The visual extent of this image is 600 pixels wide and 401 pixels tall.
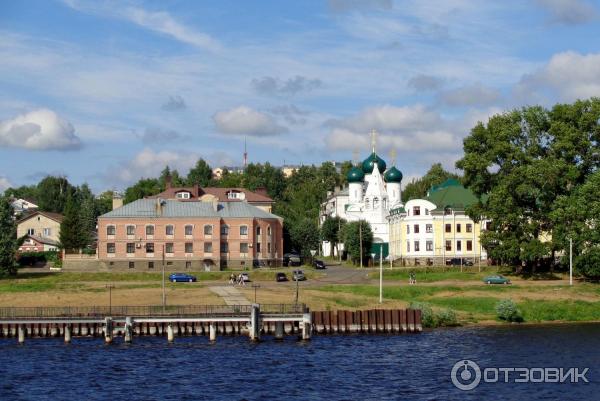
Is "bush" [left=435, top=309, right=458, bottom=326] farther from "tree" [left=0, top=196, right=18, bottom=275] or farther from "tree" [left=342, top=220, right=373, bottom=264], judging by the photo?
"tree" [left=0, top=196, right=18, bottom=275]

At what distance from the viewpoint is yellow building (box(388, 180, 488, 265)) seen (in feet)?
438

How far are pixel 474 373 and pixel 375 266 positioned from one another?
7346 cm

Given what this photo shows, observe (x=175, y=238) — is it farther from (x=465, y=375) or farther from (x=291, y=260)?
(x=465, y=375)

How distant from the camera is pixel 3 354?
232ft

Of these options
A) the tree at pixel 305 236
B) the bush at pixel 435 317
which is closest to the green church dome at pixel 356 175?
the tree at pixel 305 236

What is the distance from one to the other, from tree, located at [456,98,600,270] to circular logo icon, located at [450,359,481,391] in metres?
43.4

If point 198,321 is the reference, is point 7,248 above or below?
above

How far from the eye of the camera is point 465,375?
61625 millimetres

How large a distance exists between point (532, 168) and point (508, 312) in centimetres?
2553

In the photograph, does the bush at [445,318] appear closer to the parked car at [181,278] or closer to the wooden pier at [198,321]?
the wooden pier at [198,321]

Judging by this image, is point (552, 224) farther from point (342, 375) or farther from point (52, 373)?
point (52, 373)

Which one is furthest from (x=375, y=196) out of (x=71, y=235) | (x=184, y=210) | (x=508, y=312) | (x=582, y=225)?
(x=508, y=312)

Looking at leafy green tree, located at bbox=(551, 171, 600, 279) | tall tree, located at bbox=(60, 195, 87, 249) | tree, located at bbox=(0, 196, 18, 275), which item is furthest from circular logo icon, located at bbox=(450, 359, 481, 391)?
tall tree, located at bbox=(60, 195, 87, 249)

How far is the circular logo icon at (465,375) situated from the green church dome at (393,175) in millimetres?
90259
